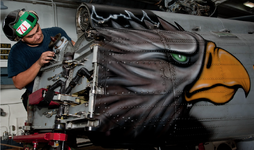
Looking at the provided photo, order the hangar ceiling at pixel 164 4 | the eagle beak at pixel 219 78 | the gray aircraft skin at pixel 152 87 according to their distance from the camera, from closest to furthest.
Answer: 1. the gray aircraft skin at pixel 152 87
2. the eagle beak at pixel 219 78
3. the hangar ceiling at pixel 164 4

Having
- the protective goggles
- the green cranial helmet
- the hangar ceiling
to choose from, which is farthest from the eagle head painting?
the hangar ceiling

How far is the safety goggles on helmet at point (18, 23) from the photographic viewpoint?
129 inches

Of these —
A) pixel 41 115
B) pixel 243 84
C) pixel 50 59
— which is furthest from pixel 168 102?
pixel 41 115

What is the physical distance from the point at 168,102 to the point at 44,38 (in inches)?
104

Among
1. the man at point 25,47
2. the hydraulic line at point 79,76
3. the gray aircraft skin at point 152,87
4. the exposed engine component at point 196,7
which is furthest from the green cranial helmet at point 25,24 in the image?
the exposed engine component at point 196,7

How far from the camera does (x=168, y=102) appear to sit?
2504 mm

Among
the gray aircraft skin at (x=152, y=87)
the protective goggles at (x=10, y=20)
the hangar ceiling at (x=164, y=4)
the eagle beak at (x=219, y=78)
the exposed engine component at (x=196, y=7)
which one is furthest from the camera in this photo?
the hangar ceiling at (x=164, y=4)

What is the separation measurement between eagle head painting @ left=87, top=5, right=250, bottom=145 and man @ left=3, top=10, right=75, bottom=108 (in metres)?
1.43

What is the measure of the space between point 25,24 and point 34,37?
0.97 feet

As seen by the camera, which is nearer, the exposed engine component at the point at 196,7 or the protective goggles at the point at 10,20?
the protective goggles at the point at 10,20

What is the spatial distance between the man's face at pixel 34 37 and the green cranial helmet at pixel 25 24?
93 millimetres

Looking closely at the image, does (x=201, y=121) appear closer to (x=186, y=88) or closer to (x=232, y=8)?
(x=186, y=88)

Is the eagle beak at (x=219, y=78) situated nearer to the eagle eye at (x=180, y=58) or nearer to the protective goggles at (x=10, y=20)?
the eagle eye at (x=180, y=58)

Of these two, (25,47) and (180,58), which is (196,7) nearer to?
(180,58)
